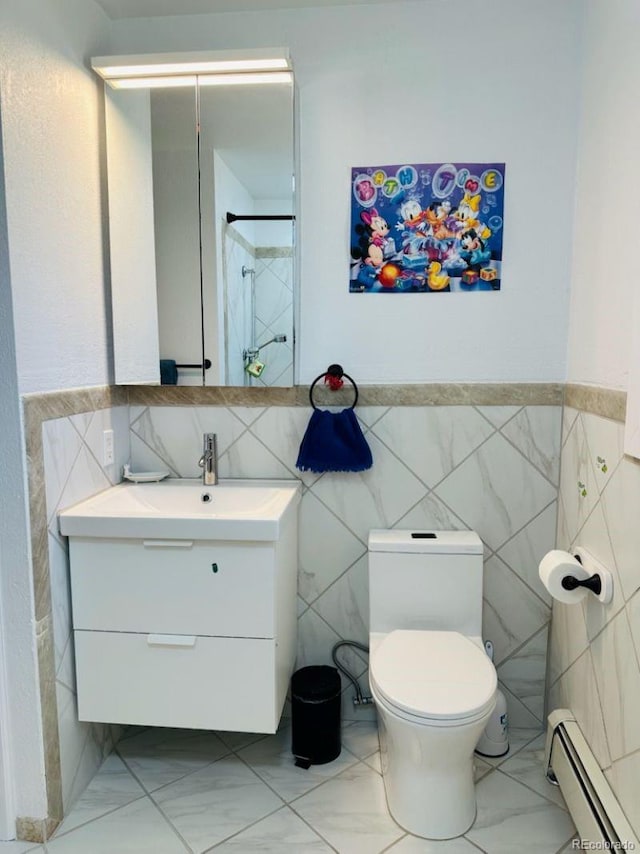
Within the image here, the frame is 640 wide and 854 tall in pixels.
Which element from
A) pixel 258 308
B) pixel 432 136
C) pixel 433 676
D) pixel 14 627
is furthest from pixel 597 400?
pixel 14 627

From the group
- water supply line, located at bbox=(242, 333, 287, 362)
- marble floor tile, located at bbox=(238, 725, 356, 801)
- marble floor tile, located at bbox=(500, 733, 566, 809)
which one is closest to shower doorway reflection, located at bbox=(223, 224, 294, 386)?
water supply line, located at bbox=(242, 333, 287, 362)

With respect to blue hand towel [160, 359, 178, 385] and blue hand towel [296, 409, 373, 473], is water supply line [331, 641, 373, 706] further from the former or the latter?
blue hand towel [160, 359, 178, 385]

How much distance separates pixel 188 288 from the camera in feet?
6.91

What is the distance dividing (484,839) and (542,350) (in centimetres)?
151

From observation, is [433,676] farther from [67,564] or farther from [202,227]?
[202,227]

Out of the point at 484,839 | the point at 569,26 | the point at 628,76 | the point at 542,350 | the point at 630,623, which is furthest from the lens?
the point at 542,350

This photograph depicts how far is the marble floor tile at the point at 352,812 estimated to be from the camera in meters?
1.65

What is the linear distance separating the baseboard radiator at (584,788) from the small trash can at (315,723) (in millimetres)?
691

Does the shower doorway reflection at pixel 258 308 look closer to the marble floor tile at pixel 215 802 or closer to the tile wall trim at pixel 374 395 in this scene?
the tile wall trim at pixel 374 395

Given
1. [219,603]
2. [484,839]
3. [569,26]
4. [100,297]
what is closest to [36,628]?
[219,603]

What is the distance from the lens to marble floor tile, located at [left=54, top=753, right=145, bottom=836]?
68.8 inches

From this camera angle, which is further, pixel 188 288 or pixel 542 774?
pixel 188 288

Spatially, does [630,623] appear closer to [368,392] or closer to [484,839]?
[484,839]

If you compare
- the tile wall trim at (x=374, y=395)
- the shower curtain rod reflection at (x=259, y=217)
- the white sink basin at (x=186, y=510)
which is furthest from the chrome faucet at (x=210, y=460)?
the shower curtain rod reflection at (x=259, y=217)
